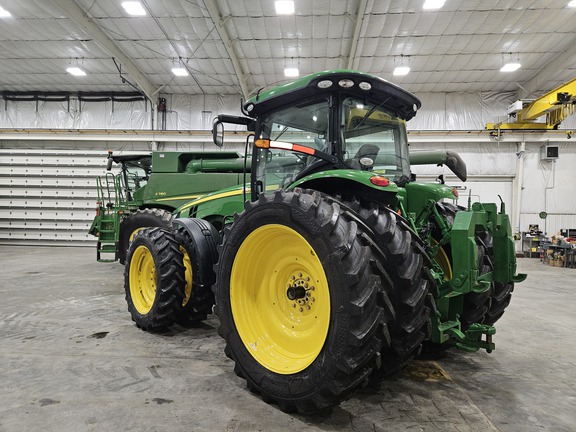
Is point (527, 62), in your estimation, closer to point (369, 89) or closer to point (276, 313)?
point (369, 89)

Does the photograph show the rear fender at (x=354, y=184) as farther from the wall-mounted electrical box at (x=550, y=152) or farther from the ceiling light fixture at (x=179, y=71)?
the wall-mounted electrical box at (x=550, y=152)

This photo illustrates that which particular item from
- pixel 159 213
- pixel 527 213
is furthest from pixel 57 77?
pixel 527 213

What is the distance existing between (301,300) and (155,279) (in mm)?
2025

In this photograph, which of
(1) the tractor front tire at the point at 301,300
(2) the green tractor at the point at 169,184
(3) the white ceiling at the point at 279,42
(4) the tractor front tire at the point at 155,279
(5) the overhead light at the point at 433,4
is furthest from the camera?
(3) the white ceiling at the point at 279,42

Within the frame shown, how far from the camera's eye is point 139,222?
7.45 metres

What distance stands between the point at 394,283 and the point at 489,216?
41.7 inches

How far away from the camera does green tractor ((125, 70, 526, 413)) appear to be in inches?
79.0

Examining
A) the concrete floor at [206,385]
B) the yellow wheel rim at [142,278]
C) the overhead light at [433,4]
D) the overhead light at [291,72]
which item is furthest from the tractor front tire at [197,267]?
the overhead light at [291,72]

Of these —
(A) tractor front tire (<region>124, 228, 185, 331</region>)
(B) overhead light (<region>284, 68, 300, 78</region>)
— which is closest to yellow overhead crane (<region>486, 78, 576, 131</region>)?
(B) overhead light (<region>284, 68, 300, 78</region>)

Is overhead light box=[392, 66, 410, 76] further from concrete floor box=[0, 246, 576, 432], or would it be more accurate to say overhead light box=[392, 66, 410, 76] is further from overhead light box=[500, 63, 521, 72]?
concrete floor box=[0, 246, 576, 432]

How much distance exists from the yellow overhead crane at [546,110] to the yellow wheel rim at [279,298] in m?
10.8

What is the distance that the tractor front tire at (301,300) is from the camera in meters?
1.95

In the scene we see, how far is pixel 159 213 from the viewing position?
7266 millimetres

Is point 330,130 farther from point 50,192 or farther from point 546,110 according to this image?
point 50,192
